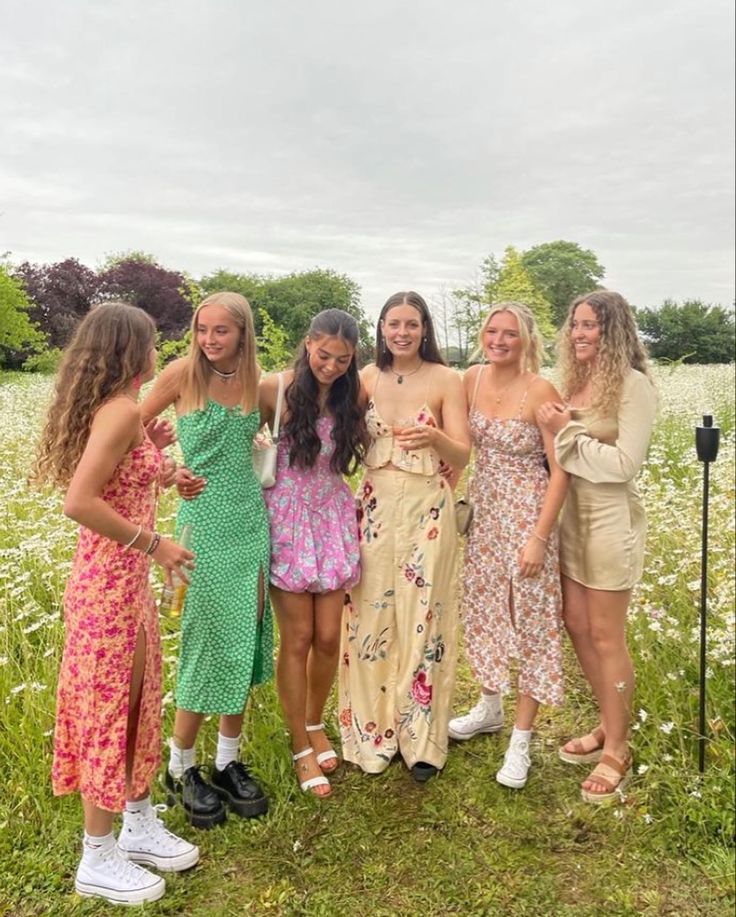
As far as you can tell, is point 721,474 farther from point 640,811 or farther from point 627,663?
point 640,811

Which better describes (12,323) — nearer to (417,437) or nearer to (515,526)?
(417,437)

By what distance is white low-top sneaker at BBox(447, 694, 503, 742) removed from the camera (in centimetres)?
339

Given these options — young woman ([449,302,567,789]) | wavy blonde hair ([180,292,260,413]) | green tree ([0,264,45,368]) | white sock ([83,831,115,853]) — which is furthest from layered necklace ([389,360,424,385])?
green tree ([0,264,45,368])

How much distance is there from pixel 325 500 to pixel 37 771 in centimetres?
Answer: 172

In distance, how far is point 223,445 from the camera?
2.62 meters

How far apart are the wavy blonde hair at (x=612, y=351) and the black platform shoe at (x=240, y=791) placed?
2157 mm

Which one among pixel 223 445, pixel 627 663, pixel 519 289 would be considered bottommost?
pixel 627 663

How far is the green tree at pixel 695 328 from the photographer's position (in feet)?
96.9

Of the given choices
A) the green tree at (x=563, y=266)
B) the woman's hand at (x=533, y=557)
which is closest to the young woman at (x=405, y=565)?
the woman's hand at (x=533, y=557)

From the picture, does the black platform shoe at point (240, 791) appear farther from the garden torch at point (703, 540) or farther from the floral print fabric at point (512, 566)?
the garden torch at point (703, 540)

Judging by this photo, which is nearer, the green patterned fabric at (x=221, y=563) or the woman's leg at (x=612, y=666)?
the green patterned fabric at (x=221, y=563)

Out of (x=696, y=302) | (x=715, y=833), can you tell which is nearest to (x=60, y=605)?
(x=715, y=833)

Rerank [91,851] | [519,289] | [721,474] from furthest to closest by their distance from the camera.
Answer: [519,289], [721,474], [91,851]

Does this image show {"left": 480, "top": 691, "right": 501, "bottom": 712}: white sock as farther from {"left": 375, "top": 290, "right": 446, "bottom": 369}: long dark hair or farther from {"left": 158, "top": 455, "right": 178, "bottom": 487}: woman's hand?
{"left": 158, "top": 455, "right": 178, "bottom": 487}: woman's hand
